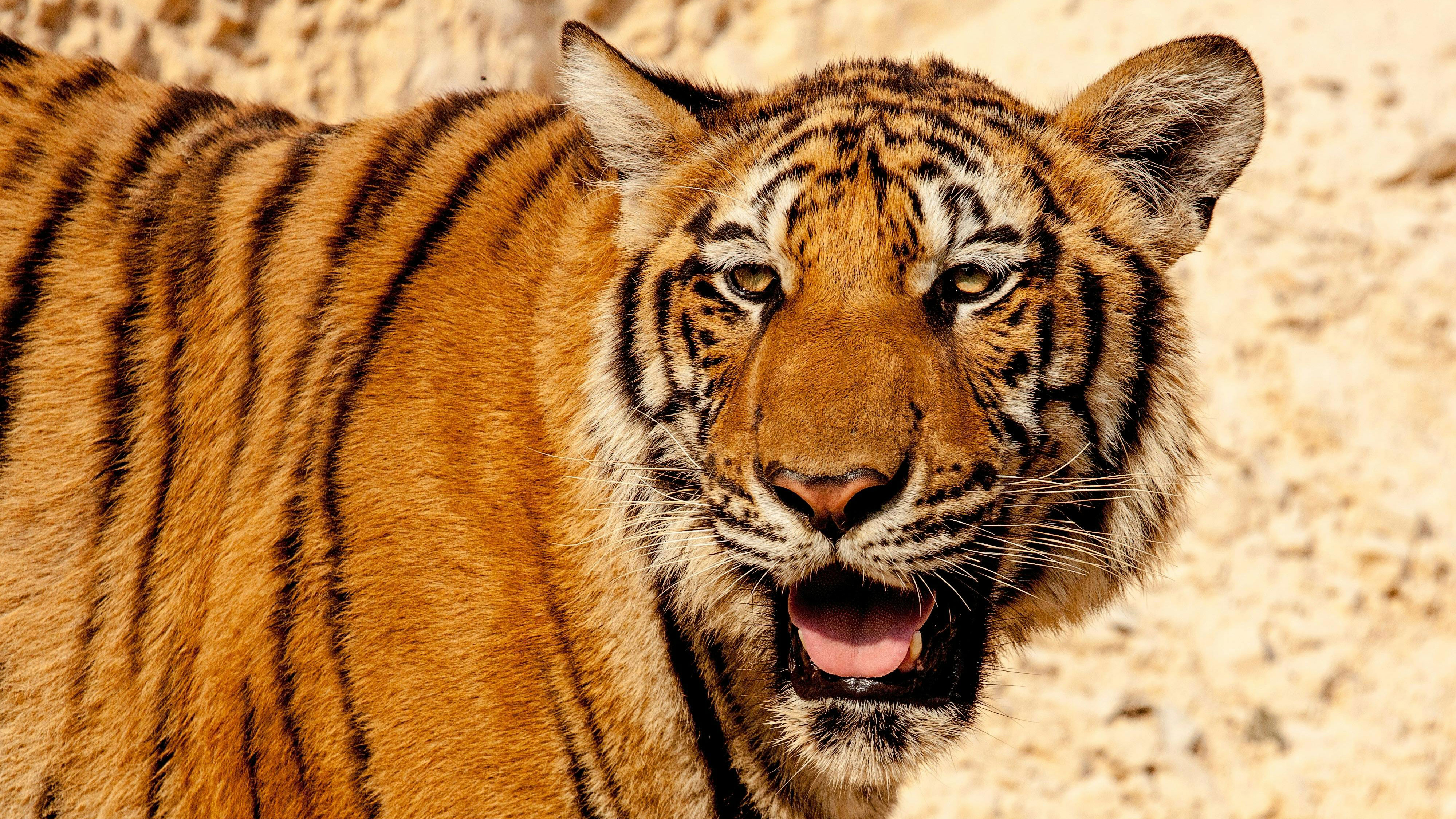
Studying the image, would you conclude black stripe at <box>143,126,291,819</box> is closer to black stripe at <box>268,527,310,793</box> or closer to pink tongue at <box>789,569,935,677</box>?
black stripe at <box>268,527,310,793</box>

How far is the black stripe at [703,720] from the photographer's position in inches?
70.9

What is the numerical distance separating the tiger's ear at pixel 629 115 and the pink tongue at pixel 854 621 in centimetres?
63

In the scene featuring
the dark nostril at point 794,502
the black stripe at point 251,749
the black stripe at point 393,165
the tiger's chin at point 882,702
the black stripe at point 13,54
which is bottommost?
the black stripe at point 251,749

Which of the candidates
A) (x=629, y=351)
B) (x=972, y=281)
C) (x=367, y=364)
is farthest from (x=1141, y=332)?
(x=367, y=364)

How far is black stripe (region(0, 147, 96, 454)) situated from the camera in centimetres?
190

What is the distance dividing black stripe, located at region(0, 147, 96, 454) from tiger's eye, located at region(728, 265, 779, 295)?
3.37 feet

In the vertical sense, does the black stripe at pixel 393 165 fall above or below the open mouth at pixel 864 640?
above

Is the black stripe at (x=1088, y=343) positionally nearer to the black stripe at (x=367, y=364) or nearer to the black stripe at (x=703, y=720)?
the black stripe at (x=703, y=720)

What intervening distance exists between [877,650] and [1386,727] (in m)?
2.19

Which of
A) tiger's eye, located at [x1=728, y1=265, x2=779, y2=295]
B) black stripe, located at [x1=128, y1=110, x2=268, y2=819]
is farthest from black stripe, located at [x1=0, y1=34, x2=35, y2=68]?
tiger's eye, located at [x1=728, y1=265, x2=779, y2=295]

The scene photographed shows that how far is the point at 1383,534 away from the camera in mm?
3385

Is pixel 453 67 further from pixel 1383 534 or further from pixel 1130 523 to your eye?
pixel 1383 534

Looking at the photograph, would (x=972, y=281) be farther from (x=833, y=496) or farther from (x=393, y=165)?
(x=393, y=165)

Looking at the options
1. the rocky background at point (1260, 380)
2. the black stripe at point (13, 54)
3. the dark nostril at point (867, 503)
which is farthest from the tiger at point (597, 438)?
the rocky background at point (1260, 380)
